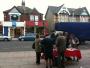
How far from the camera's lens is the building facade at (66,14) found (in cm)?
7012

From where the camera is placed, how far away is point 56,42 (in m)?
13.3

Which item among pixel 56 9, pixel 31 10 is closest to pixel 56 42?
pixel 31 10

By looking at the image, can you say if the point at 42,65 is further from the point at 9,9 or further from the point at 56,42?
the point at 9,9

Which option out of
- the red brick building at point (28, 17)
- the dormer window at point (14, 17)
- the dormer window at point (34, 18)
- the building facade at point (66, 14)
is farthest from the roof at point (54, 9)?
the dormer window at point (14, 17)

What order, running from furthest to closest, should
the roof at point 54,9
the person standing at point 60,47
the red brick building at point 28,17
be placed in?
the roof at point 54,9 → the red brick building at point 28,17 → the person standing at point 60,47

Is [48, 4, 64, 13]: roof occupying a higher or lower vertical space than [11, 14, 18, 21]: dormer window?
higher

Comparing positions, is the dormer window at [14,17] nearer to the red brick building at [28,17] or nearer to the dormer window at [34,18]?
the red brick building at [28,17]

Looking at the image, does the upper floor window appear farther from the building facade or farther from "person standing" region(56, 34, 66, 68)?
"person standing" region(56, 34, 66, 68)

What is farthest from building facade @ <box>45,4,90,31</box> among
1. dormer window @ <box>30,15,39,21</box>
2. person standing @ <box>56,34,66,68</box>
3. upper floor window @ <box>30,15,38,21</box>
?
person standing @ <box>56,34,66,68</box>

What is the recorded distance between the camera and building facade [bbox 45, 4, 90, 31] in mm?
70125

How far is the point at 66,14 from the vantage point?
2805 inches

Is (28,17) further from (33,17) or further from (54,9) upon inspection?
(54,9)

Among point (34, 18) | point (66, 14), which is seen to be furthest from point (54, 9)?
point (34, 18)

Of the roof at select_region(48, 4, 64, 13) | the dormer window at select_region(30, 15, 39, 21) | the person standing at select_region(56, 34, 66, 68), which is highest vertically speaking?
the roof at select_region(48, 4, 64, 13)
